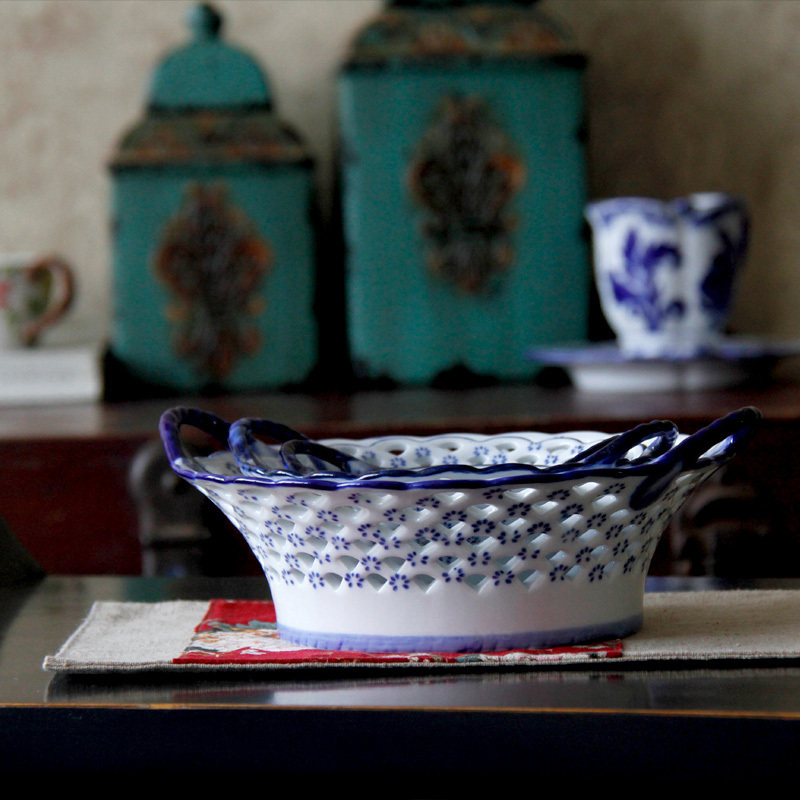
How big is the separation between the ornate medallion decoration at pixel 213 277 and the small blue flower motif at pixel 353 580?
3.07 feet

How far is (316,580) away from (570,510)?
0.10 m

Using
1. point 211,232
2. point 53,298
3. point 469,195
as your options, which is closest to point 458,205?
point 469,195

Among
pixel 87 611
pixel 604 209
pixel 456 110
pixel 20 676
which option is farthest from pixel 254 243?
pixel 20 676

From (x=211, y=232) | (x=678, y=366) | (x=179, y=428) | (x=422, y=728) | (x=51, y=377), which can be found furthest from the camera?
(x=211, y=232)

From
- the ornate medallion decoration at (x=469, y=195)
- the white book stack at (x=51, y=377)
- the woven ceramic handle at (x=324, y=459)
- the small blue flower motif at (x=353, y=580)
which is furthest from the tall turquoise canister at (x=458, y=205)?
the small blue flower motif at (x=353, y=580)

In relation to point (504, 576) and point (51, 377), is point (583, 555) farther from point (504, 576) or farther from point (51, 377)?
point (51, 377)

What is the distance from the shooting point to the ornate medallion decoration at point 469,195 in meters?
1.29

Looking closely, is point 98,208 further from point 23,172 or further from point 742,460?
point 742,460

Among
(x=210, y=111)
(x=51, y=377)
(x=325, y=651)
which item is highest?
(x=210, y=111)

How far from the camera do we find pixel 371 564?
416 millimetres

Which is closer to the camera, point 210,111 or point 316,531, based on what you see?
point 316,531

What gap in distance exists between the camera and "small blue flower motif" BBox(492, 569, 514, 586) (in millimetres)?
410

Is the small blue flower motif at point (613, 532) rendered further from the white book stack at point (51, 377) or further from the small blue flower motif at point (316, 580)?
the white book stack at point (51, 377)

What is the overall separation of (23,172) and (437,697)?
1.23 metres
